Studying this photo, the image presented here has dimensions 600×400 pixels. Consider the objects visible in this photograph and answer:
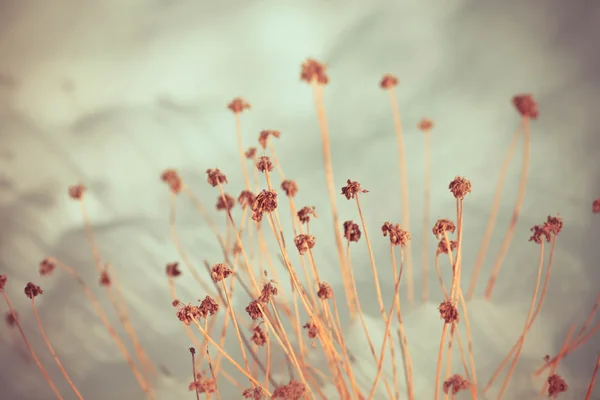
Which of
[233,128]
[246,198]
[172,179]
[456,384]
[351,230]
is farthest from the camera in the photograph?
[233,128]

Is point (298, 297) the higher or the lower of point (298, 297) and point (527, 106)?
the lower

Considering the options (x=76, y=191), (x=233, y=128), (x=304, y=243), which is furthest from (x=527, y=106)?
(x=76, y=191)

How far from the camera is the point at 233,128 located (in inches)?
51.5

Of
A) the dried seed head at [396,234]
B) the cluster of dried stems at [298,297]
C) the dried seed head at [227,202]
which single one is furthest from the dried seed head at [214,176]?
the dried seed head at [396,234]

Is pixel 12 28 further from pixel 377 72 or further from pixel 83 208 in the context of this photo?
pixel 377 72

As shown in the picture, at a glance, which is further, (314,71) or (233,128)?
(233,128)

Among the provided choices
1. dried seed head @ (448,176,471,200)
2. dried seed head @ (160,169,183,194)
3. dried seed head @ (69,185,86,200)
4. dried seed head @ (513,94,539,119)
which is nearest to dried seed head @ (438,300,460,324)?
dried seed head @ (448,176,471,200)

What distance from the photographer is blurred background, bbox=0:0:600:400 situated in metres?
1.15

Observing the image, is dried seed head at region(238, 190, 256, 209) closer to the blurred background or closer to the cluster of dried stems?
the cluster of dried stems

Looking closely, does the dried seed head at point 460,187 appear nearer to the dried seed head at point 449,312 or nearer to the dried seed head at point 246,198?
the dried seed head at point 449,312

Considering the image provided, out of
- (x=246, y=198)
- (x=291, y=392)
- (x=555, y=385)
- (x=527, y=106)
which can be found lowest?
(x=291, y=392)

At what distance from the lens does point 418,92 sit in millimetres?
1252

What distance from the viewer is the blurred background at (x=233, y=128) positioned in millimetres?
1146

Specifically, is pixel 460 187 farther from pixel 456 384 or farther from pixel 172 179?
pixel 172 179
